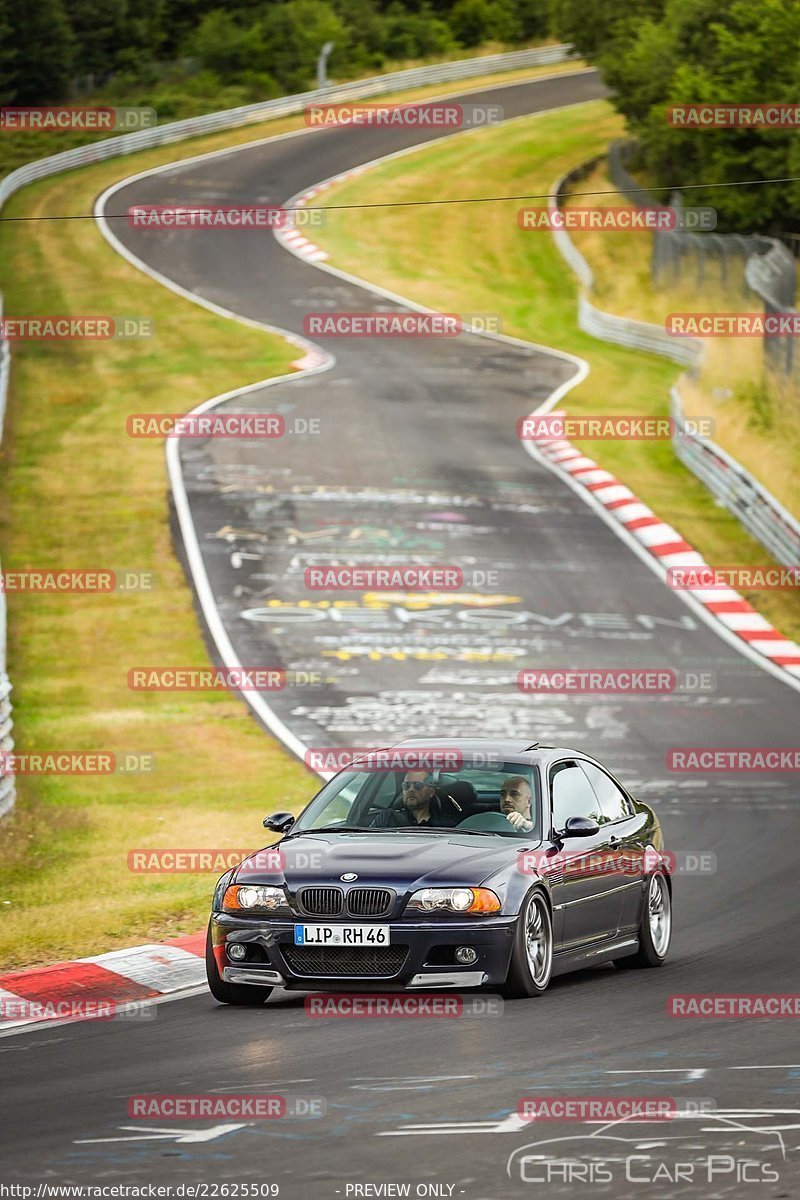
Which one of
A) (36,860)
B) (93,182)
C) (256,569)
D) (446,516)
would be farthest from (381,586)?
(93,182)

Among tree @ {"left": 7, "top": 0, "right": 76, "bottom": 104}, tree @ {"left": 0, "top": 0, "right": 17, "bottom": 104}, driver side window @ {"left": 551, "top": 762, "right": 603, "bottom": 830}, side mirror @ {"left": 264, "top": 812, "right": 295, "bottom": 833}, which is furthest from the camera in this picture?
tree @ {"left": 7, "top": 0, "right": 76, "bottom": 104}

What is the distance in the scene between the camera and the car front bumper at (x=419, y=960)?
9.58m

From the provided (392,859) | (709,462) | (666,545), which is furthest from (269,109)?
(392,859)

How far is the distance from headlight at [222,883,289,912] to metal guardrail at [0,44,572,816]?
46381mm

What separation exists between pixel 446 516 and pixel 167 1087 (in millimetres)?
22185

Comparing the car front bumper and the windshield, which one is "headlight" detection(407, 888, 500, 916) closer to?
the car front bumper

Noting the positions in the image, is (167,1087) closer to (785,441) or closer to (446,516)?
(446,516)

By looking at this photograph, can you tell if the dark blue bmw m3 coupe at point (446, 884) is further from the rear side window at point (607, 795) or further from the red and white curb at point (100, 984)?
the red and white curb at point (100, 984)

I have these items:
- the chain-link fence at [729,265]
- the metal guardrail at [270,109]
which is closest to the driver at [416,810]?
the chain-link fence at [729,265]

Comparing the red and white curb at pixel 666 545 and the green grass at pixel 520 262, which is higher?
the red and white curb at pixel 666 545

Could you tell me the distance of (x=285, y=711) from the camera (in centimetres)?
2117

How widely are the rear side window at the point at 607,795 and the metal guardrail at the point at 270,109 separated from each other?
45.0 meters

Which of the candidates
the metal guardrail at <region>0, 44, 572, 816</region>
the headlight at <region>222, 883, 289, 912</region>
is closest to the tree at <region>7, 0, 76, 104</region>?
the metal guardrail at <region>0, 44, 572, 816</region>

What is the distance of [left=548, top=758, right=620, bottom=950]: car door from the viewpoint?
10.5 metres
